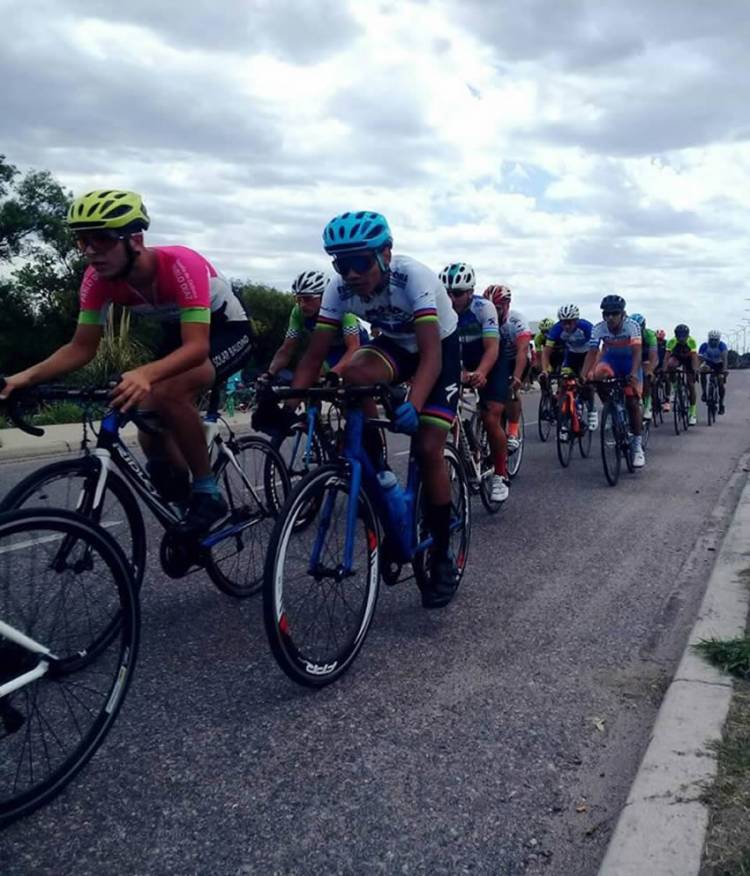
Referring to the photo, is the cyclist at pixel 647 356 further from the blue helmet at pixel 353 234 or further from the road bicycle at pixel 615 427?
the blue helmet at pixel 353 234

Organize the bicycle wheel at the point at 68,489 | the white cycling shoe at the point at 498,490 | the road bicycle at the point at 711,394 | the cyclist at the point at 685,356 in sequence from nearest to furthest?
the bicycle wheel at the point at 68,489, the white cycling shoe at the point at 498,490, the cyclist at the point at 685,356, the road bicycle at the point at 711,394

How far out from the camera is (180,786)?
3.13 meters

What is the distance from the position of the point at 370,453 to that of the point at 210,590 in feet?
5.38

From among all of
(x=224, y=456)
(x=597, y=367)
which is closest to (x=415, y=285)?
(x=224, y=456)

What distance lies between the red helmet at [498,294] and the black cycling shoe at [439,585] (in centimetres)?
548

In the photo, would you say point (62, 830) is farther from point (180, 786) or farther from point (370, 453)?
point (370, 453)

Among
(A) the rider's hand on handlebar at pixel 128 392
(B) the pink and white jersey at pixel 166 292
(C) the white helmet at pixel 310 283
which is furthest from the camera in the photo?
(C) the white helmet at pixel 310 283

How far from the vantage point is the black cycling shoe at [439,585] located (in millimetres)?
5027

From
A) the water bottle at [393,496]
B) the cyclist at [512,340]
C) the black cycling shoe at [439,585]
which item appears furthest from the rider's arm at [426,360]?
the cyclist at [512,340]

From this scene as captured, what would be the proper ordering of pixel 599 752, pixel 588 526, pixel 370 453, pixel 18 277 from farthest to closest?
pixel 18 277
pixel 588 526
pixel 370 453
pixel 599 752

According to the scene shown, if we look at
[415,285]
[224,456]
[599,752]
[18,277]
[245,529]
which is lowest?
[599,752]

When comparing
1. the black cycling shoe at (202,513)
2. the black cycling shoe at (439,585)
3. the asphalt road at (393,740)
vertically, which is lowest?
the asphalt road at (393,740)

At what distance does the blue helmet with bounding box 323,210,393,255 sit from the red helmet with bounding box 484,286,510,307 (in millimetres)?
5793

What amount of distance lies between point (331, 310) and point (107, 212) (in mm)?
1374
